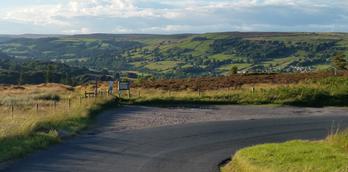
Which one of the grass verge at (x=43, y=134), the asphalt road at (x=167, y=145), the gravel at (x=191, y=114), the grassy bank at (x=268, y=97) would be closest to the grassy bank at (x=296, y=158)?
the asphalt road at (x=167, y=145)

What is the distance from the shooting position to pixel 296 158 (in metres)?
14.4

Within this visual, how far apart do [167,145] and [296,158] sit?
6.51 meters

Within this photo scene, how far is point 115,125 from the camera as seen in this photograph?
26.5 meters

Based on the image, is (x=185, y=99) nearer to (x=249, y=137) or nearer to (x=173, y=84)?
(x=173, y=84)

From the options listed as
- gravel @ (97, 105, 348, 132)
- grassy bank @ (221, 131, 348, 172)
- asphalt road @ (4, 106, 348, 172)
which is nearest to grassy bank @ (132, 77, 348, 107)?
gravel @ (97, 105, 348, 132)

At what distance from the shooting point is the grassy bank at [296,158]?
13.0 meters

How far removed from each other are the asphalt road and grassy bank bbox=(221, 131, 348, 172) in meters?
0.93

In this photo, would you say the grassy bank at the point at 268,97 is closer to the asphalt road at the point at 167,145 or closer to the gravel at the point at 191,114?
the gravel at the point at 191,114

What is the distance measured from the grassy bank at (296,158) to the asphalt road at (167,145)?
0.93 m

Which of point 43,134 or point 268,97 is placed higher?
point 43,134

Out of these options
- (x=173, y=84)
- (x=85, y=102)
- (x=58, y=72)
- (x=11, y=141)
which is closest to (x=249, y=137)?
(x=11, y=141)

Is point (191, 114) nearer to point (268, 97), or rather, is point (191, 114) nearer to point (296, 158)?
point (268, 97)

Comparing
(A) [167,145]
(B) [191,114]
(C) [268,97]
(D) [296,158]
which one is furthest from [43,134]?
(C) [268,97]

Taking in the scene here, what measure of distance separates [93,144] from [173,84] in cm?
3315
